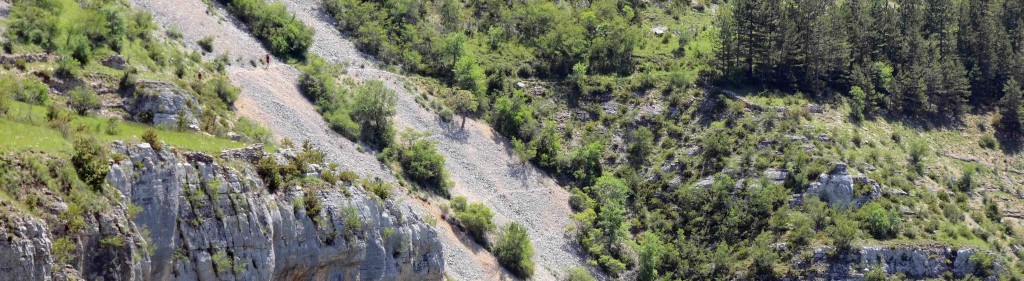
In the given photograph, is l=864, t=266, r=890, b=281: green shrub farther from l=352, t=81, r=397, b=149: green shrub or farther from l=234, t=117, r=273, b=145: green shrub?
l=234, t=117, r=273, b=145: green shrub

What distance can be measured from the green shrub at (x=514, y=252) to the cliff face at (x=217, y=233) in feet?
32.9

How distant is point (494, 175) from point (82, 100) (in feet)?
117

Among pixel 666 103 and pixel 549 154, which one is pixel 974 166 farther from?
pixel 549 154

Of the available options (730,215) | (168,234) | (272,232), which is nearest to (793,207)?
(730,215)

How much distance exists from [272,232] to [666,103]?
50.3 meters

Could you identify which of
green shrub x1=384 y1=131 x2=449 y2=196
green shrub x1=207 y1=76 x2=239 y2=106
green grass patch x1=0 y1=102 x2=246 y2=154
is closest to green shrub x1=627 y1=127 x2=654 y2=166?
green shrub x1=384 y1=131 x2=449 y2=196

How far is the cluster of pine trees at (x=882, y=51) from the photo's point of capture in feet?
360

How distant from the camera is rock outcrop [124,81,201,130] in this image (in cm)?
6912

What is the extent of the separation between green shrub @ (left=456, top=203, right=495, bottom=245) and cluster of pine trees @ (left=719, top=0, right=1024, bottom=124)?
31838mm

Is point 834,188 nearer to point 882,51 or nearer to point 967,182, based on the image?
point 967,182

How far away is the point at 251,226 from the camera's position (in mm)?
61281

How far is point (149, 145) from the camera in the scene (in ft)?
186

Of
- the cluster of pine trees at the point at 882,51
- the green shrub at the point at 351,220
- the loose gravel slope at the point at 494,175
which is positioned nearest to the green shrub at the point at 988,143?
the cluster of pine trees at the point at 882,51

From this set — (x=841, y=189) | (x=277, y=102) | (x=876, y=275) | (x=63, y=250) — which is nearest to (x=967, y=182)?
(x=841, y=189)
